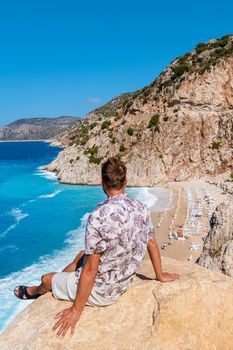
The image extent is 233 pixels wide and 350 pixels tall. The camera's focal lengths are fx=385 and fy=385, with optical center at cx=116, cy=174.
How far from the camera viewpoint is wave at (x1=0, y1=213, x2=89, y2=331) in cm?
1717

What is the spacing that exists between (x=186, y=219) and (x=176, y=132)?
88.5 ft

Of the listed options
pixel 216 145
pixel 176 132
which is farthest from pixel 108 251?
pixel 176 132

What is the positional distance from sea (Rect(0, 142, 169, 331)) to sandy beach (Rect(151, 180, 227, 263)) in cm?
209

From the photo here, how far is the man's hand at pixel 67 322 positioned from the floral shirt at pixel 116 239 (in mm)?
362

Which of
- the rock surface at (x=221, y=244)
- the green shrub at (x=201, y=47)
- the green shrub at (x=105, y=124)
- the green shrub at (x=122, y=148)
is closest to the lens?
the rock surface at (x=221, y=244)

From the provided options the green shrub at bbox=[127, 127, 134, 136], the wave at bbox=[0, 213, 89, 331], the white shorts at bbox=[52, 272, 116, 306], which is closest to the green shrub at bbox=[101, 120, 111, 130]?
the green shrub at bbox=[127, 127, 134, 136]

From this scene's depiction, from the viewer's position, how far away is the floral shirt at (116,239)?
14.8 ft

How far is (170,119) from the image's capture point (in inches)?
2260

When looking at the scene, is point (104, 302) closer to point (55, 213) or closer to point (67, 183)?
point (55, 213)

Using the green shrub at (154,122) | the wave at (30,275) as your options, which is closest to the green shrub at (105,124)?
the green shrub at (154,122)

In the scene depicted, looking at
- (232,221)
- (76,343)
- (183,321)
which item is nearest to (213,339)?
(183,321)

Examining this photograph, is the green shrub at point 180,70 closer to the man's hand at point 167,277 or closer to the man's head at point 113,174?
the man's hand at point 167,277

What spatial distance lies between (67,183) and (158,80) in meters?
23.9

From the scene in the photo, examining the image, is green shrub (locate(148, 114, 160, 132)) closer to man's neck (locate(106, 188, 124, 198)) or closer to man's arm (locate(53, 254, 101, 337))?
man's neck (locate(106, 188, 124, 198))
